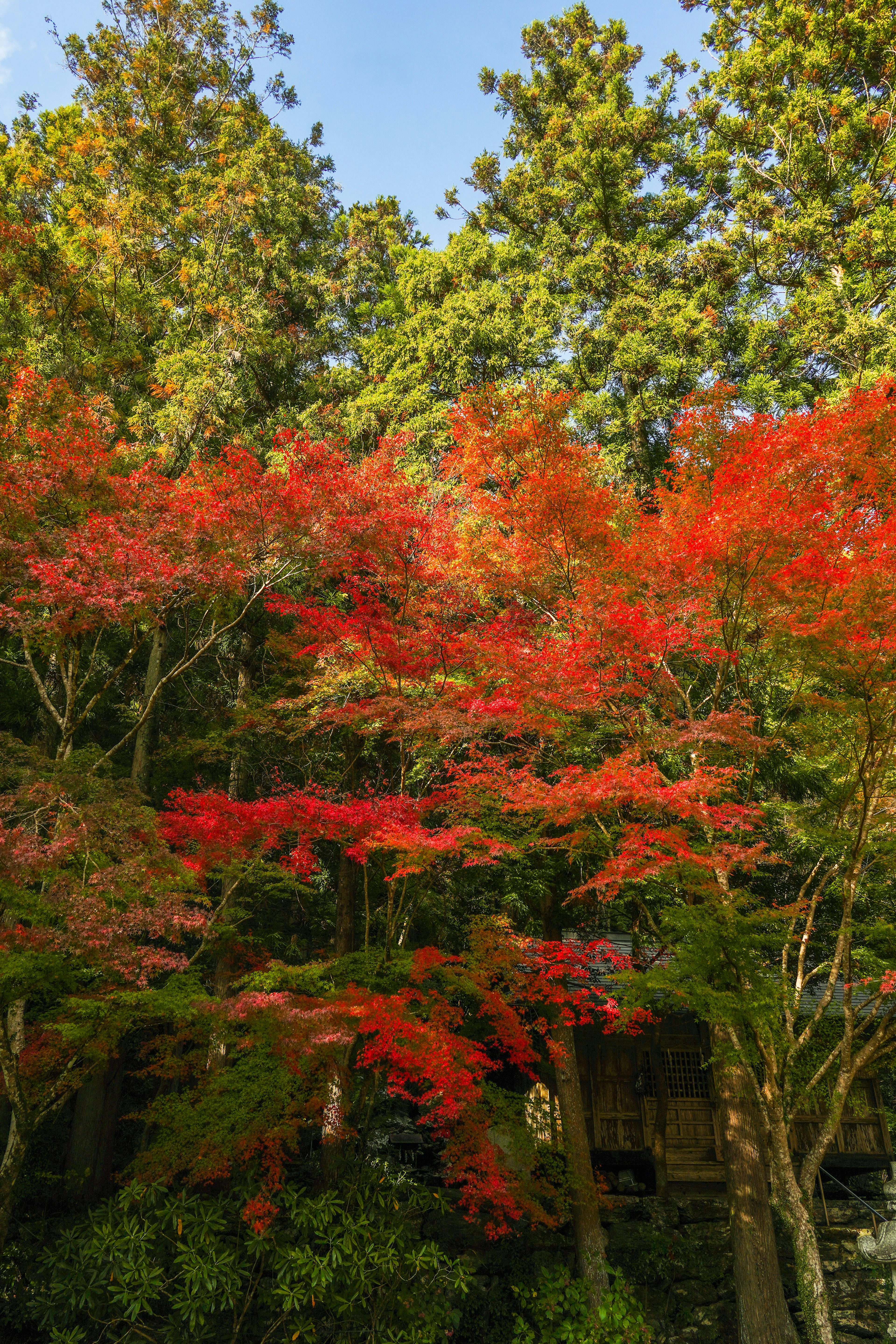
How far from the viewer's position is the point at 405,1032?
8.03 m

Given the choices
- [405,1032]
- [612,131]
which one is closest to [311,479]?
[405,1032]

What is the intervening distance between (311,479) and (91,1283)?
377 inches

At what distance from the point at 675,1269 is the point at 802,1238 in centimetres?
515

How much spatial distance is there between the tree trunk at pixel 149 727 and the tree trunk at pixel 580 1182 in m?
7.70

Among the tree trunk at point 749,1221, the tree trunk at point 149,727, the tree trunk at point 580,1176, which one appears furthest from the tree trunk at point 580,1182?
the tree trunk at point 149,727

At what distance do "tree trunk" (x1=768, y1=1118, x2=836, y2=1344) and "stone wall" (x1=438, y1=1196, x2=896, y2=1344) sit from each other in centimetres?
374

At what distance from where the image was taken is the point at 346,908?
12172 millimetres

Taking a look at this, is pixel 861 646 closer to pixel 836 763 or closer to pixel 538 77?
pixel 836 763

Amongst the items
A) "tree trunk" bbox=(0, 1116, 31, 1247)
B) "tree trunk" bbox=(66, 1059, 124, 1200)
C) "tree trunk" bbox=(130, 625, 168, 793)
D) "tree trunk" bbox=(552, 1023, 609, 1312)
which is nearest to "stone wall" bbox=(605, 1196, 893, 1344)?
"tree trunk" bbox=(552, 1023, 609, 1312)

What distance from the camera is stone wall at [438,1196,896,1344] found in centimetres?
1055

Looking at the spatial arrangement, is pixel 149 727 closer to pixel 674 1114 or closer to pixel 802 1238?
pixel 674 1114

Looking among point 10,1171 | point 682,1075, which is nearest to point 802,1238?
point 682,1075

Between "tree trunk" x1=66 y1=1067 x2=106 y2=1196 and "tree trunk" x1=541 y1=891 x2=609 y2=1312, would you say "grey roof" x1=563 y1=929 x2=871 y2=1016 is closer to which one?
"tree trunk" x1=541 y1=891 x2=609 y2=1312

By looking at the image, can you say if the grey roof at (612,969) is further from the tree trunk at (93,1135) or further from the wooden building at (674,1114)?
the tree trunk at (93,1135)
